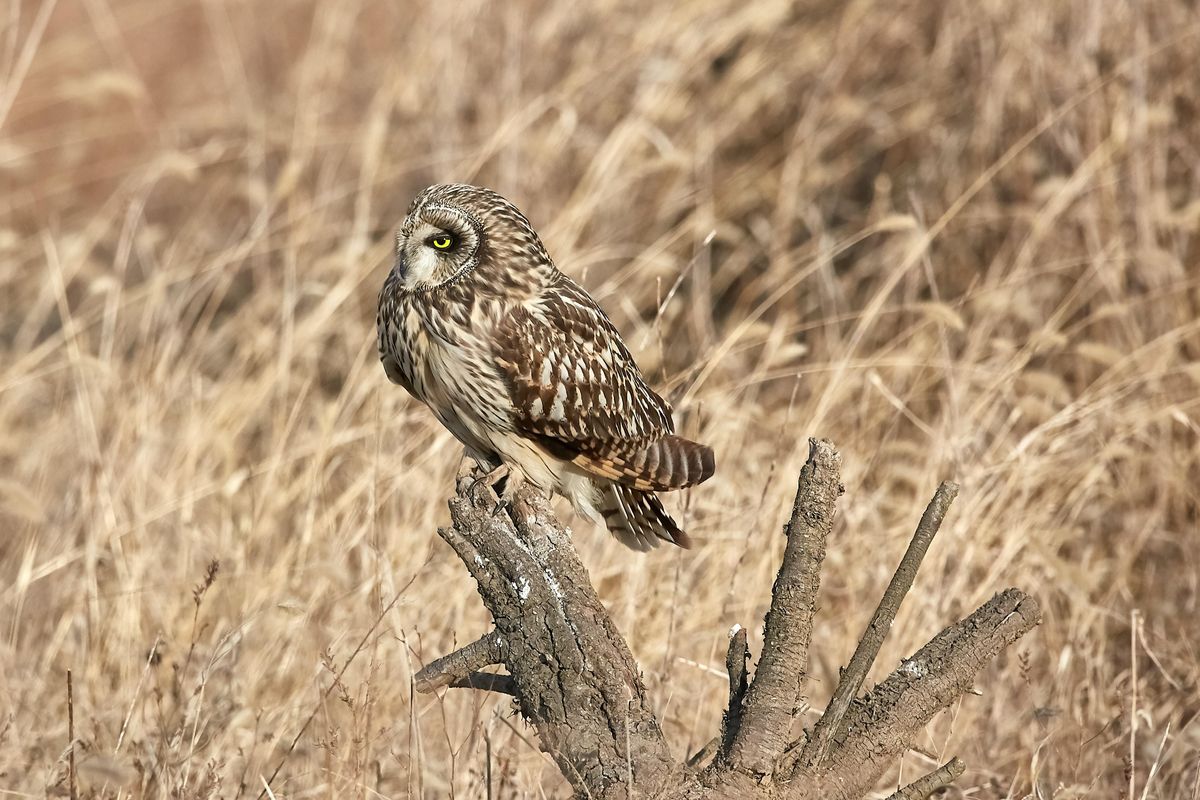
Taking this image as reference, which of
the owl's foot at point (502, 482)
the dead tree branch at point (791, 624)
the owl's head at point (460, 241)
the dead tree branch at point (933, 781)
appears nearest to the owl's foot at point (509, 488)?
the owl's foot at point (502, 482)

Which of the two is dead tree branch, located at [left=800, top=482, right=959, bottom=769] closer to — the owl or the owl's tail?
the owl

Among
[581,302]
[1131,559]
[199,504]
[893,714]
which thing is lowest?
[1131,559]

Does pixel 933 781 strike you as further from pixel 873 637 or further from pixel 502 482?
pixel 502 482

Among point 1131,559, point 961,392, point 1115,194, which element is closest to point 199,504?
point 961,392

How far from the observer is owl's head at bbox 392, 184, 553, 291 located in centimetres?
289

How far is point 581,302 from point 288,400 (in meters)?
2.41

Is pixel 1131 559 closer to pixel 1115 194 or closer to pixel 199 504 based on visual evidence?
pixel 1115 194

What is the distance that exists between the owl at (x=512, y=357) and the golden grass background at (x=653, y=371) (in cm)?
40

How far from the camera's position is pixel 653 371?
5254 millimetres

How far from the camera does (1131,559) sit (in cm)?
465

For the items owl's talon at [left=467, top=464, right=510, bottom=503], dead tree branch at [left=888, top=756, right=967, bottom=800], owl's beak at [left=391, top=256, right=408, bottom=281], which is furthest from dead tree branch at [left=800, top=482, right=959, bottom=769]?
owl's beak at [left=391, top=256, right=408, bottom=281]

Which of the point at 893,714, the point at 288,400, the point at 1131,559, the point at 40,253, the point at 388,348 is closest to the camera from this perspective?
the point at 893,714

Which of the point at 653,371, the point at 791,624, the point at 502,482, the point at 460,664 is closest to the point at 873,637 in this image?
the point at 791,624

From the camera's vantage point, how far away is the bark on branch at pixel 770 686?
2.25 meters
